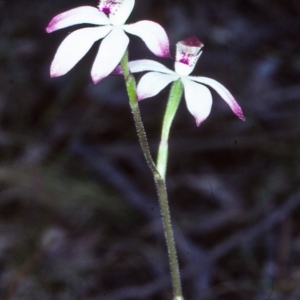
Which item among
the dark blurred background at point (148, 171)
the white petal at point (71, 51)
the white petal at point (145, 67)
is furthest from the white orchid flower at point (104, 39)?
the dark blurred background at point (148, 171)

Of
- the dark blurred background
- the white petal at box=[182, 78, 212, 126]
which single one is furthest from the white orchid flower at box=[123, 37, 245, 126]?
the dark blurred background

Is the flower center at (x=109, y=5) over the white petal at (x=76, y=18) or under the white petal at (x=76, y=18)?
under

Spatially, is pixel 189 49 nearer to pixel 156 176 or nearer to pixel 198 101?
pixel 198 101

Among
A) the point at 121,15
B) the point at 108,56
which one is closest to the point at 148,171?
the point at 121,15

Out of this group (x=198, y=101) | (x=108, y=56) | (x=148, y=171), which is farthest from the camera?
(x=148, y=171)

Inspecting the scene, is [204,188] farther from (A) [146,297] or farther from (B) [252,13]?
(B) [252,13]

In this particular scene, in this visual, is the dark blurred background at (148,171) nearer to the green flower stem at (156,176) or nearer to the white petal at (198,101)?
the green flower stem at (156,176)

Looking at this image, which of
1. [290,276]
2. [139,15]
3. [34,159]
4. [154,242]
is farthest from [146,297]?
[139,15]
